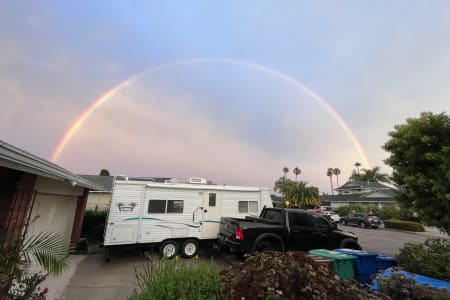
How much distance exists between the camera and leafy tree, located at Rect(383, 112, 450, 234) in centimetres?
533

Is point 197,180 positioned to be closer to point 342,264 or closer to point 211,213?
point 211,213

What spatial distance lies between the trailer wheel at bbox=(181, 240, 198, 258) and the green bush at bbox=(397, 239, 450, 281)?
249 inches

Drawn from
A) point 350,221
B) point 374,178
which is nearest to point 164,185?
point 350,221

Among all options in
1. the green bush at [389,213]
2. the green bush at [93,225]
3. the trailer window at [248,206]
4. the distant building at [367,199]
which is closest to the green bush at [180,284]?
the trailer window at [248,206]

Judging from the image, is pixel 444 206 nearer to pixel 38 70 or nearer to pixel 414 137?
pixel 414 137

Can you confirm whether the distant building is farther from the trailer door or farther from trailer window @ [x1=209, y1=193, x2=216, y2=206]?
trailer window @ [x1=209, y1=193, x2=216, y2=206]

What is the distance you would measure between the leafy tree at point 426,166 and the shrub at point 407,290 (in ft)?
12.5

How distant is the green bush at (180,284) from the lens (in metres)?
2.68

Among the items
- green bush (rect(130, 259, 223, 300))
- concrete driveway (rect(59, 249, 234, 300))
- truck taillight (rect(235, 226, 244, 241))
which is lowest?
concrete driveway (rect(59, 249, 234, 300))

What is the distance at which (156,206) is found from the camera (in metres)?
7.69

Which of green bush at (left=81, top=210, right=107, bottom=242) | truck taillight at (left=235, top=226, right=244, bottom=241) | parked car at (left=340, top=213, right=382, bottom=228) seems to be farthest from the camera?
parked car at (left=340, top=213, right=382, bottom=228)

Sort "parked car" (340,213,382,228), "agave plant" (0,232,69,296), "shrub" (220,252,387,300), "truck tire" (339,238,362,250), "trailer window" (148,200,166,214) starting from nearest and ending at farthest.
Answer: "shrub" (220,252,387,300) → "agave plant" (0,232,69,296) → "truck tire" (339,238,362,250) → "trailer window" (148,200,166,214) → "parked car" (340,213,382,228)

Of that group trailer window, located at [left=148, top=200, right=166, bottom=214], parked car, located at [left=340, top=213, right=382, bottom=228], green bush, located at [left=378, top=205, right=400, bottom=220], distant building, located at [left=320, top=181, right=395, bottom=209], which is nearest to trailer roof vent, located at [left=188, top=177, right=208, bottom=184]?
trailer window, located at [left=148, top=200, right=166, bottom=214]

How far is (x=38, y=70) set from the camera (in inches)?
360
